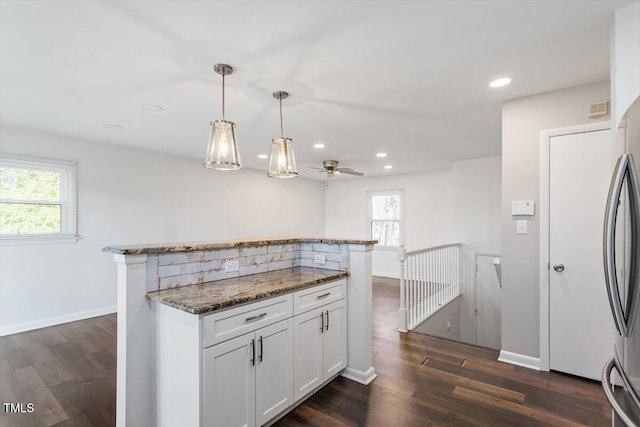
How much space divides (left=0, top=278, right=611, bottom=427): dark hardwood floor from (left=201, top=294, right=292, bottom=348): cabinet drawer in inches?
28.8

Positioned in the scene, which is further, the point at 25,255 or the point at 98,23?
the point at 25,255

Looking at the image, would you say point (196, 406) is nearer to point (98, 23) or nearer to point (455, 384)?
point (455, 384)

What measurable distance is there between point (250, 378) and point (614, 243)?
6.16 feet

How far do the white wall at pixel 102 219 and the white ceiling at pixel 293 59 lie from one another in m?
0.72

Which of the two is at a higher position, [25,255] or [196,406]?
[25,255]

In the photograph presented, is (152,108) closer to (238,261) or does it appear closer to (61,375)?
(238,261)

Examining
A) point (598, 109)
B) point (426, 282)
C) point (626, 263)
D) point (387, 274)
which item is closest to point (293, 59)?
point (626, 263)

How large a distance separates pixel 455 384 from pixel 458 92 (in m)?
2.47

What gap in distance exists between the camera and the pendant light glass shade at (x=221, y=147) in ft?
6.85

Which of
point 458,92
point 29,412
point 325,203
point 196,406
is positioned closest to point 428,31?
point 458,92

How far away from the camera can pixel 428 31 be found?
183 centimetres

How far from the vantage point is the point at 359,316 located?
8.27 ft

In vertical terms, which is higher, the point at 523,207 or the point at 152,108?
the point at 152,108

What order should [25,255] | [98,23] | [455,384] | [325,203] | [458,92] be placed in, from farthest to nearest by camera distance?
1. [325,203]
2. [25,255]
3. [458,92]
4. [455,384]
5. [98,23]
